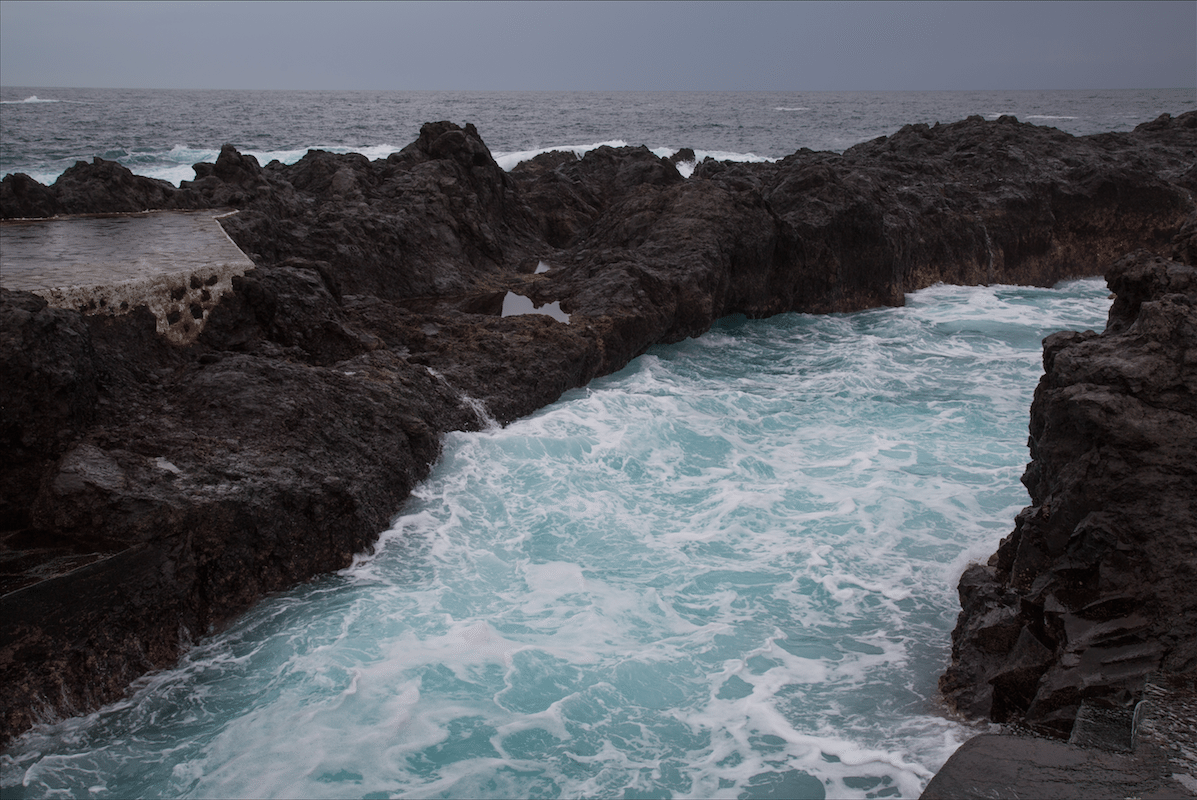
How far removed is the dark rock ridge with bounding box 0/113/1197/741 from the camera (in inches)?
179

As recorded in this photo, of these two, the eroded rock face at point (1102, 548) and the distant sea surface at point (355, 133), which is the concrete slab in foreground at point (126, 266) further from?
the distant sea surface at point (355, 133)

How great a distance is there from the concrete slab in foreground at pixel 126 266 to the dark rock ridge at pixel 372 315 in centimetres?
17

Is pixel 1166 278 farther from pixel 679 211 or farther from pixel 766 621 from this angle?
pixel 679 211

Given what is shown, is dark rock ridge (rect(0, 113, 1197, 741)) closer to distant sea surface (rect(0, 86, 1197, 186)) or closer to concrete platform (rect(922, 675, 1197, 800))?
concrete platform (rect(922, 675, 1197, 800))

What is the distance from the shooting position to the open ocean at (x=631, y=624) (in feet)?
12.7

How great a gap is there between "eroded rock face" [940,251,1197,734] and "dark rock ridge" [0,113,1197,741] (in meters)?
4.26

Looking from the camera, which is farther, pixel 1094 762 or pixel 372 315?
pixel 372 315

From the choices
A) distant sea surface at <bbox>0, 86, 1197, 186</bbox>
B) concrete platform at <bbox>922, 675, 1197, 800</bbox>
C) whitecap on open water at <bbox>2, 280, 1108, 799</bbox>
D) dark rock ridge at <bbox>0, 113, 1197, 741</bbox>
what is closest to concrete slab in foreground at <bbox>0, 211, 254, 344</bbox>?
dark rock ridge at <bbox>0, 113, 1197, 741</bbox>

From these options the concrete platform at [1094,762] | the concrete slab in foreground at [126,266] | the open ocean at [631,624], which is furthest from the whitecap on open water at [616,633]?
the concrete slab in foreground at [126,266]

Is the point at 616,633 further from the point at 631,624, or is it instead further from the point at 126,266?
the point at 126,266

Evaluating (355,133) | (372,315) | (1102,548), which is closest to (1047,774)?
(1102,548)

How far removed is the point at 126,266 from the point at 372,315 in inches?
101

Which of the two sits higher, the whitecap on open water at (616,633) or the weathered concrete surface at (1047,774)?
the weathered concrete surface at (1047,774)

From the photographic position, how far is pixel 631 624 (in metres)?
5.12
